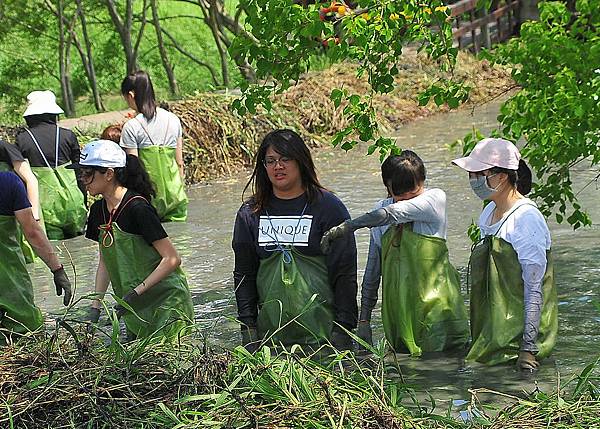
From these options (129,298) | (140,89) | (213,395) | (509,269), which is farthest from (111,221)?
(140,89)

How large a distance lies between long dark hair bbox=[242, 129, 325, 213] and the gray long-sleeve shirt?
14.5 inches

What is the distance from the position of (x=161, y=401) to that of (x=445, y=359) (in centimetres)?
199

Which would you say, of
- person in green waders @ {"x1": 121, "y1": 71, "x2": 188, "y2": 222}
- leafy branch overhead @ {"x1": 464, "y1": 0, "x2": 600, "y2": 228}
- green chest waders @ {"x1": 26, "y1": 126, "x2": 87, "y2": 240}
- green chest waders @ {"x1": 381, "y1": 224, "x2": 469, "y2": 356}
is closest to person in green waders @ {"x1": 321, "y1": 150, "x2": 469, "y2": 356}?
green chest waders @ {"x1": 381, "y1": 224, "x2": 469, "y2": 356}

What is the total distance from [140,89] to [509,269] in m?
4.80

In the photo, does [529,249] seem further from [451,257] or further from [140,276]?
[451,257]

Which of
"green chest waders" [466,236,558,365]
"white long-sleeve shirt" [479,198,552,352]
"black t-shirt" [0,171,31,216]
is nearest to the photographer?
"white long-sleeve shirt" [479,198,552,352]

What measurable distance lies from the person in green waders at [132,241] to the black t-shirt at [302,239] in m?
0.37

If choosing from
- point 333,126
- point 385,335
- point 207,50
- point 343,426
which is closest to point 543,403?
point 343,426

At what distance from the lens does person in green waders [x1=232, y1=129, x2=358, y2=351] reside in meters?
6.19

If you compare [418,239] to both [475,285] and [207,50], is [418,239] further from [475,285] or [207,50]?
[207,50]

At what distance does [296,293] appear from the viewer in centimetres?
621

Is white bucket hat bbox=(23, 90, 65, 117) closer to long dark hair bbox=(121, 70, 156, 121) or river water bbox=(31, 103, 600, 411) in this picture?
long dark hair bbox=(121, 70, 156, 121)

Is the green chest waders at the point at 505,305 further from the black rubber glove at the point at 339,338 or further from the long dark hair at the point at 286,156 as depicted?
the long dark hair at the point at 286,156

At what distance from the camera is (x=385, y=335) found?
21.5 ft
